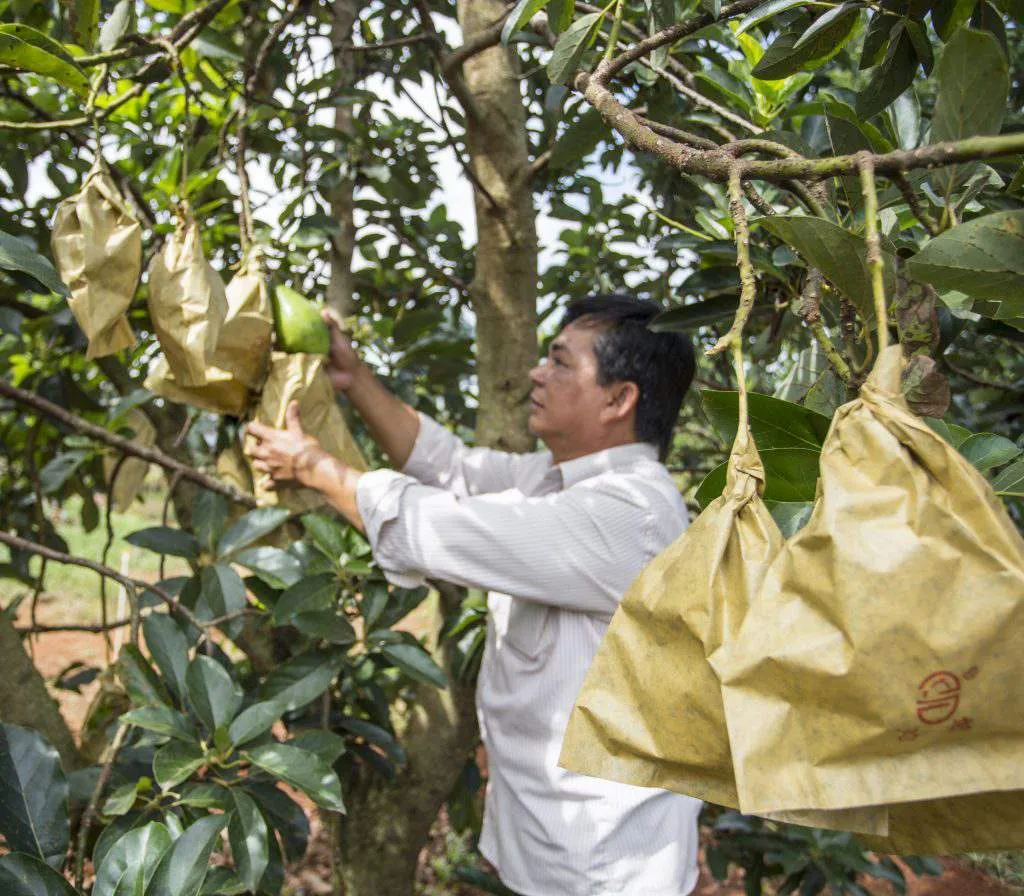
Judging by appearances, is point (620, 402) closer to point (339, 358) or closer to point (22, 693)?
point (339, 358)

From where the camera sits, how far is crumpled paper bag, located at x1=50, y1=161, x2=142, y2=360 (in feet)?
3.62

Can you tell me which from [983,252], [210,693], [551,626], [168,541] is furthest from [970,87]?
[168,541]

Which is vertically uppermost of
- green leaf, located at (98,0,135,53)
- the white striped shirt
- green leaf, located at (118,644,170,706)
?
green leaf, located at (98,0,135,53)

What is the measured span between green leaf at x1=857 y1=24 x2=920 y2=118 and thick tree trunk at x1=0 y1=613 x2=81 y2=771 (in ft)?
4.47

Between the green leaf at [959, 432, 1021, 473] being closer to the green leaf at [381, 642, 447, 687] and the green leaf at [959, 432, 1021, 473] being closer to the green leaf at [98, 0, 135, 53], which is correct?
the green leaf at [381, 642, 447, 687]

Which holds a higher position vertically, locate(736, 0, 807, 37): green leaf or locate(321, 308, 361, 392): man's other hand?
locate(736, 0, 807, 37): green leaf

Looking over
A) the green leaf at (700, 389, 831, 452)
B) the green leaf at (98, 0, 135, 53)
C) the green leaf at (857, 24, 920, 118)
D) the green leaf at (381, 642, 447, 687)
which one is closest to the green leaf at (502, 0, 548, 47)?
the green leaf at (857, 24, 920, 118)

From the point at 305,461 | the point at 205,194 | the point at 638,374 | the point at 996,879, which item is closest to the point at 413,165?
the point at 205,194

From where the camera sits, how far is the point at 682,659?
502 millimetres

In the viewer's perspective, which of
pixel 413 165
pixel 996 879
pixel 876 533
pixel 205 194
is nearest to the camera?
pixel 876 533

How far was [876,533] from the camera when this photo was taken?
420mm

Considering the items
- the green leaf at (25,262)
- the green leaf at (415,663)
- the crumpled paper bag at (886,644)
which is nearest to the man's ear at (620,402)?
the green leaf at (415,663)

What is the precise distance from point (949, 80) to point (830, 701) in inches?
17.0

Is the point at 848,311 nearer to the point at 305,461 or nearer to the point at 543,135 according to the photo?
A: the point at 305,461
